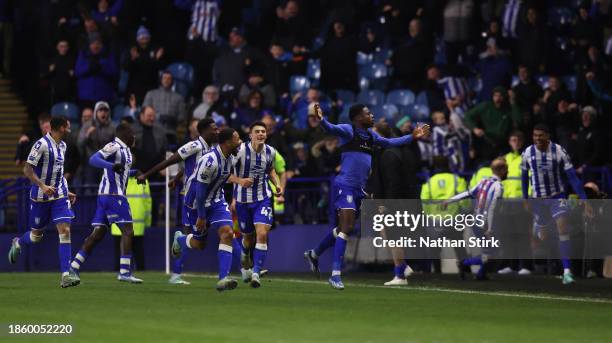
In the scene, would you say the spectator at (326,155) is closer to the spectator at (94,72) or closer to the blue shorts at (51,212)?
the spectator at (94,72)

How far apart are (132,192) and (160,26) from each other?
6053 millimetres

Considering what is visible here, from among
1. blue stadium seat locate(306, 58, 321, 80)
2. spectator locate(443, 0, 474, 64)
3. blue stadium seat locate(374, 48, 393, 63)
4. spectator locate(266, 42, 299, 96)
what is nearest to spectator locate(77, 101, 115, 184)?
spectator locate(266, 42, 299, 96)

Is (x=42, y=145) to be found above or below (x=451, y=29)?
below

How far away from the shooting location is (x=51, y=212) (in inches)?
770

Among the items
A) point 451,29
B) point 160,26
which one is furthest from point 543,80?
point 160,26

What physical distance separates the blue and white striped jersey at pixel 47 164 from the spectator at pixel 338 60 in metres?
10.4

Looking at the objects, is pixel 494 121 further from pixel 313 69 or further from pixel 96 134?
pixel 96 134

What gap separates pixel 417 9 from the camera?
29781 mm

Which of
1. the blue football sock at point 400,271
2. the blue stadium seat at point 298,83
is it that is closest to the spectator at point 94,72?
the blue stadium seat at point 298,83

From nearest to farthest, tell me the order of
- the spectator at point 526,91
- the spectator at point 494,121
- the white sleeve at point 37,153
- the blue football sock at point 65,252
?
the white sleeve at point 37,153
the blue football sock at point 65,252
the spectator at point 494,121
the spectator at point 526,91

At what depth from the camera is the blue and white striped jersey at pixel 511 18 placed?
94.0 feet

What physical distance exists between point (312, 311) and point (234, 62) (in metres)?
14.9

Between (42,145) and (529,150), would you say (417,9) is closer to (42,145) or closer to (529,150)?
(529,150)

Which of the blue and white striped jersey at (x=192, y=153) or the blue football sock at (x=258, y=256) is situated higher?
the blue and white striped jersey at (x=192, y=153)
